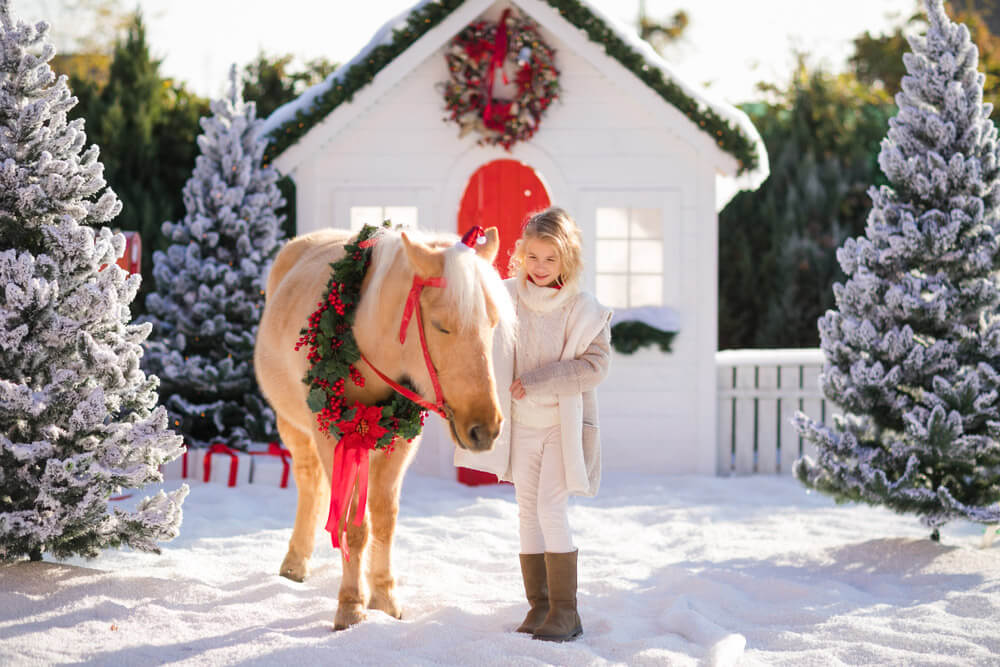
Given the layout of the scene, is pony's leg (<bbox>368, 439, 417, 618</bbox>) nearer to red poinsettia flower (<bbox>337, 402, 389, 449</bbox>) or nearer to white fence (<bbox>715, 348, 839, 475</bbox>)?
red poinsettia flower (<bbox>337, 402, 389, 449</bbox>)

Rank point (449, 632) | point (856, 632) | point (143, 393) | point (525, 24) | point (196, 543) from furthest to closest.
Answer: point (525, 24) → point (196, 543) → point (143, 393) → point (856, 632) → point (449, 632)

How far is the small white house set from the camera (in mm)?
8172

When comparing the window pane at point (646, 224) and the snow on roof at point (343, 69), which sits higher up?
the snow on roof at point (343, 69)

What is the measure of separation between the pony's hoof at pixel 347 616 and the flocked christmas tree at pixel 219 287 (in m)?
3.93

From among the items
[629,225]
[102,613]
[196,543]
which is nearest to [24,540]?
[102,613]

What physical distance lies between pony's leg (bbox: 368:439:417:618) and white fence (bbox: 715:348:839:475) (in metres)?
4.81

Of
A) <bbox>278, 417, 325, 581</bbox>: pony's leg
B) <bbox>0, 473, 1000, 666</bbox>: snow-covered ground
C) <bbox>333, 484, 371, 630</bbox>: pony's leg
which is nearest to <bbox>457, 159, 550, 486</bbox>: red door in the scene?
<bbox>0, 473, 1000, 666</bbox>: snow-covered ground

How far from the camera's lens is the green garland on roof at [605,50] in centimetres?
774

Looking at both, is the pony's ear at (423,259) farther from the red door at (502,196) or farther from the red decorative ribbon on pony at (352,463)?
the red door at (502,196)

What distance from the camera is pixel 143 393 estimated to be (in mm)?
4562

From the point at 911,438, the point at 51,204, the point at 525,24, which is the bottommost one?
the point at 911,438

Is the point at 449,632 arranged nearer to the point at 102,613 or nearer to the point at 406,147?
the point at 102,613

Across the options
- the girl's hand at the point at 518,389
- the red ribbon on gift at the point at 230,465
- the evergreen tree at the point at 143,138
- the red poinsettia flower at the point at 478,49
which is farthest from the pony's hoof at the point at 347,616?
the evergreen tree at the point at 143,138

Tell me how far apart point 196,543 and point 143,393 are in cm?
131
